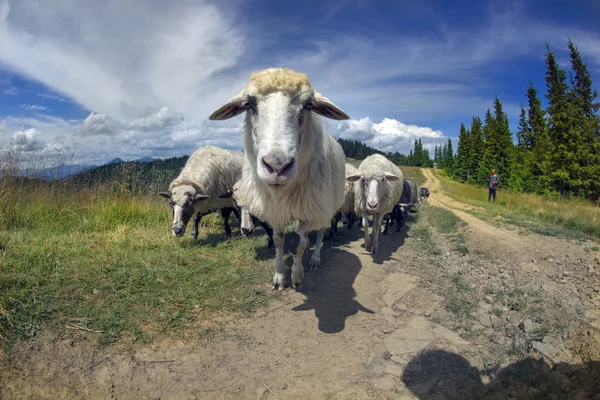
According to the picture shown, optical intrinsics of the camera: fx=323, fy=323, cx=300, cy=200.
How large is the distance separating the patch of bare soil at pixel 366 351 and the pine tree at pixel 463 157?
52067 mm

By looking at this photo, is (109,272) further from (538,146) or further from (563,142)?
(538,146)

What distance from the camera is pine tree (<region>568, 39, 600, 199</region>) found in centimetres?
1910

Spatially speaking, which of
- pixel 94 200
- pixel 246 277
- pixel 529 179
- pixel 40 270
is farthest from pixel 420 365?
pixel 529 179

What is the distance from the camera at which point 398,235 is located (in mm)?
9828

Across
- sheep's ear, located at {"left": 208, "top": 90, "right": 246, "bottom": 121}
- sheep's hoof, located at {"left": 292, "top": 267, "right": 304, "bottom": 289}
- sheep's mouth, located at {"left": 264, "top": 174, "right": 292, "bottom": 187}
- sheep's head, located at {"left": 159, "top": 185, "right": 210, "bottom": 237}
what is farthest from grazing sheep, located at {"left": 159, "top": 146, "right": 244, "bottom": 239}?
sheep's mouth, located at {"left": 264, "top": 174, "right": 292, "bottom": 187}

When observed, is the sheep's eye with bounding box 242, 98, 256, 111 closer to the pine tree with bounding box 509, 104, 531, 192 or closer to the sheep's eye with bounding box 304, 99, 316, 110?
the sheep's eye with bounding box 304, 99, 316, 110

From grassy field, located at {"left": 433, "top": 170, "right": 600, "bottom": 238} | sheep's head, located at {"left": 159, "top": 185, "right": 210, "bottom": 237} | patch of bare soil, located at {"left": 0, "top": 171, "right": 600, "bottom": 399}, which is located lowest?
patch of bare soil, located at {"left": 0, "top": 171, "right": 600, "bottom": 399}

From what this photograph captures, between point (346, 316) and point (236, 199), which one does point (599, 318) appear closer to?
point (346, 316)

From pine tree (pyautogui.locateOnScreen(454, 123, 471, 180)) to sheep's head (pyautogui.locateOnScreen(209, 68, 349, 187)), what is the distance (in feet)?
177

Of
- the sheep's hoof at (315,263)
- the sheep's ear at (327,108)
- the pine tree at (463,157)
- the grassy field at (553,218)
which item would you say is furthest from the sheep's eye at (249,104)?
the pine tree at (463,157)

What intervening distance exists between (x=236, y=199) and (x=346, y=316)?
3835mm

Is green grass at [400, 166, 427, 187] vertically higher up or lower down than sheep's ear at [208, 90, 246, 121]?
lower down

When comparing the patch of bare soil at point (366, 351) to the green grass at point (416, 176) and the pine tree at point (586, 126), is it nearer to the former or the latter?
the pine tree at point (586, 126)

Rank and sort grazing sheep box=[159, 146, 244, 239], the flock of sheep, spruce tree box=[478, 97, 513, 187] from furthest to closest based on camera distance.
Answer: spruce tree box=[478, 97, 513, 187] < grazing sheep box=[159, 146, 244, 239] < the flock of sheep
